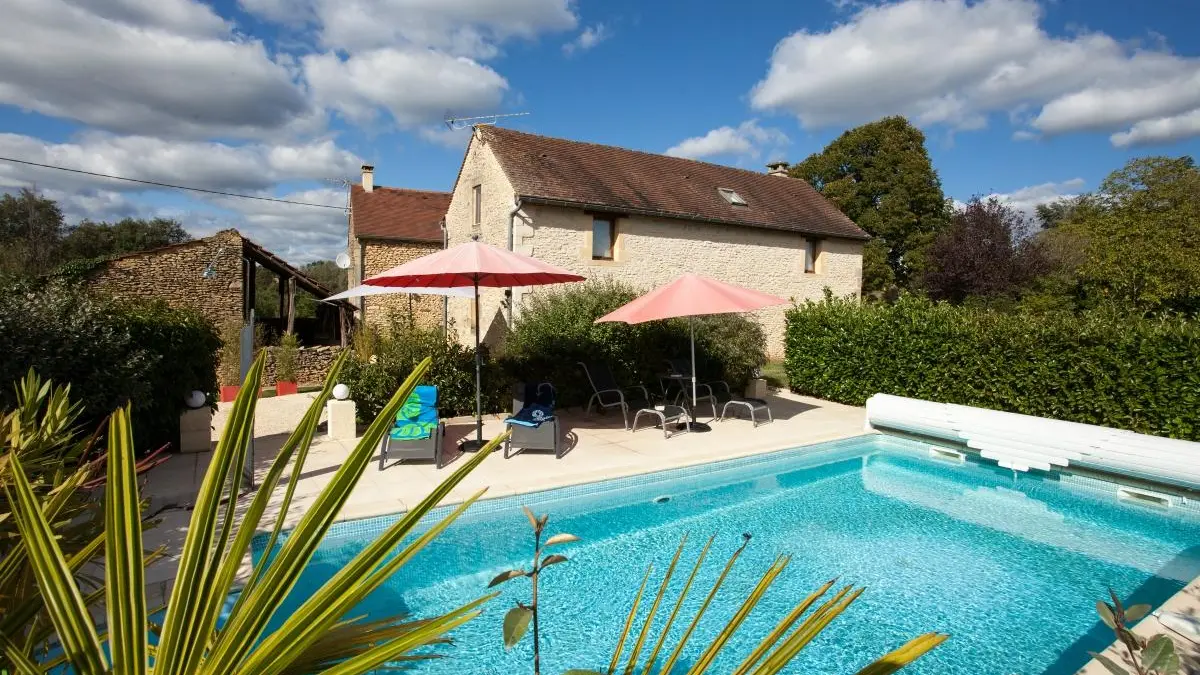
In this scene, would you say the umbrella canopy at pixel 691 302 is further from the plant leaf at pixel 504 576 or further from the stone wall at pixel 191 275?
the stone wall at pixel 191 275

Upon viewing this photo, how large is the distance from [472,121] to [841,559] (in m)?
14.0

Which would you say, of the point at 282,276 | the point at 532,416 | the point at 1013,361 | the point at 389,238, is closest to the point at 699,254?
the point at 1013,361

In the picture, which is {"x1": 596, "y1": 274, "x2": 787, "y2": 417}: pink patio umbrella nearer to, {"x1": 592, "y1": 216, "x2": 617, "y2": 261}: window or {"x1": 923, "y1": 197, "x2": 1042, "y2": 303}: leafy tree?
{"x1": 592, "y1": 216, "x2": 617, "y2": 261}: window

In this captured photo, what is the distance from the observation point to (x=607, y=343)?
11.4m

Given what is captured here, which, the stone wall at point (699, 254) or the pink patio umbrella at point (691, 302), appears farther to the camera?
the stone wall at point (699, 254)

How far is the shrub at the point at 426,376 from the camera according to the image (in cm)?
961

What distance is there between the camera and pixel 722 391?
12422 mm

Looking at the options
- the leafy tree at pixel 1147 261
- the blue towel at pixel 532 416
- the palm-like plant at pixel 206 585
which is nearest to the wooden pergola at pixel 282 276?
the blue towel at pixel 532 416

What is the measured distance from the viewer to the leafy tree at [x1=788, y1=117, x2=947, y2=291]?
31125 millimetres

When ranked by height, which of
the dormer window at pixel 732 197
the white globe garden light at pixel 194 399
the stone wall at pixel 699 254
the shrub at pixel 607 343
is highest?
the dormer window at pixel 732 197

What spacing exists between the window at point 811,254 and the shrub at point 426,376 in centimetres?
1244

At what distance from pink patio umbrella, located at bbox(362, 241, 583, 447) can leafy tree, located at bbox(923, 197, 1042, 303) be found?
2016 cm

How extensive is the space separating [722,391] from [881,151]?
26.0 metres

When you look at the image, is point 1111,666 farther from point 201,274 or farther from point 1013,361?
point 201,274
